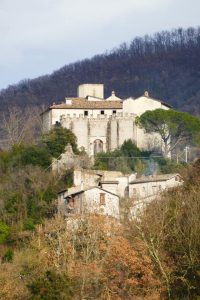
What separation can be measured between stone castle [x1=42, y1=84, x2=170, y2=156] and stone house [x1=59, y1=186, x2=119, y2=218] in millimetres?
11595

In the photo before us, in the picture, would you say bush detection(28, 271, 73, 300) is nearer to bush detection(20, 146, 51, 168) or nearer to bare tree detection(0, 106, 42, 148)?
bush detection(20, 146, 51, 168)

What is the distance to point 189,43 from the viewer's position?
129500mm

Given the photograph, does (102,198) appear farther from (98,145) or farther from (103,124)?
(103,124)

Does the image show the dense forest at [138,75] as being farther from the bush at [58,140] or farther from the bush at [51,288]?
the bush at [51,288]

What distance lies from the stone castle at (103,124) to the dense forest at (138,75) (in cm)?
4766

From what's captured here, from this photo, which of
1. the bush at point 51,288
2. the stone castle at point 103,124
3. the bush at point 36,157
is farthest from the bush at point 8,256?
the stone castle at point 103,124

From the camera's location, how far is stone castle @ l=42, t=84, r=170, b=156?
2296 inches

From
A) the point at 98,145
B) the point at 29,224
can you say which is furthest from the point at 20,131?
the point at 29,224

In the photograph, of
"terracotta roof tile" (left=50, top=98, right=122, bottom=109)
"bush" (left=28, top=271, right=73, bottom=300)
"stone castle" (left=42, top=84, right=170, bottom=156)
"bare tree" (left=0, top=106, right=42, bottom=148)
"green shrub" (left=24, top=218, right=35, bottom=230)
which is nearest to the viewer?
"bush" (left=28, top=271, right=73, bottom=300)

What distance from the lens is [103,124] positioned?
58844 millimetres

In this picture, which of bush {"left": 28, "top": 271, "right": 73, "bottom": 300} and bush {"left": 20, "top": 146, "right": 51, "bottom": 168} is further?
bush {"left": 20, "top": 146, "right": 51, "bottom": 168}

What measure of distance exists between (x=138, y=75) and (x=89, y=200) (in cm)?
7767

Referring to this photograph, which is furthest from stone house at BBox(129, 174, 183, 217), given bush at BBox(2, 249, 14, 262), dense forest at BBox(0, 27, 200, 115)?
dense forest at BBox(0, 27, 200, 115)

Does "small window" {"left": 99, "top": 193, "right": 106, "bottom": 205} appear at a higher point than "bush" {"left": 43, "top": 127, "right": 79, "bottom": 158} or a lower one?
lower
